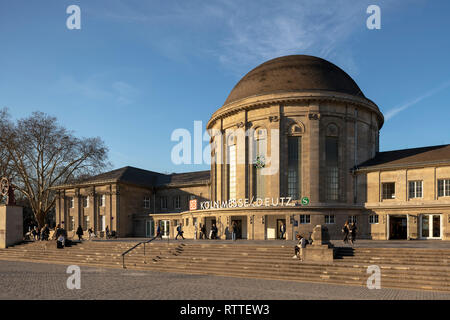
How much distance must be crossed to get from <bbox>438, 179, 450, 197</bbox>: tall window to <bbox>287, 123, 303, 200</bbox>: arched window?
1208 cm

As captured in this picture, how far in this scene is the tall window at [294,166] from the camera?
3700 centimetres

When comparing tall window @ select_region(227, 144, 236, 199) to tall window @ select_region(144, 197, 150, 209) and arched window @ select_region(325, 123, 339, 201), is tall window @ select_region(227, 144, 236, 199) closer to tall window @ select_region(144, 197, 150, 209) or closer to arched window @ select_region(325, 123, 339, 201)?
arched window @ select_region(325, 123, 339, 201)

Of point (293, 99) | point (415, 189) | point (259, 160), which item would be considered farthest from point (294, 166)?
point (415, 189)

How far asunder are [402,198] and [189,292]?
85.5 ft

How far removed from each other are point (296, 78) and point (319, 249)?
22.7m

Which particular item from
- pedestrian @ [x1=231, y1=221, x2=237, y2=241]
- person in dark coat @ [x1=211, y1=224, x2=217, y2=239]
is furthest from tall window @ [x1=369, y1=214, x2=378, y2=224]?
person in dark coat @ [x1=211, y1=224, x2=217, y2=239]

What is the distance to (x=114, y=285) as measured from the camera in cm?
1666

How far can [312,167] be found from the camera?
1426 inches

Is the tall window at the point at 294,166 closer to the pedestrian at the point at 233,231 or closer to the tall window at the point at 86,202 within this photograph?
the pedestrian at the point at 233,231

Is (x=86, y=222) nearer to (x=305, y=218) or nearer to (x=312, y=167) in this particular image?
(x=305, y=218)

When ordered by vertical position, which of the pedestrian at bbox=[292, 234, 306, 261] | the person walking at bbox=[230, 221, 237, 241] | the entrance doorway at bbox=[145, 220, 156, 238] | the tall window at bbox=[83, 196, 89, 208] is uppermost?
the tall window at bbox=[83, 196, 89, 208]

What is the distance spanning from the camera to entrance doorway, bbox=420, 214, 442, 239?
106 feet

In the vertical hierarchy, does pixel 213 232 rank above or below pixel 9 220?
below
